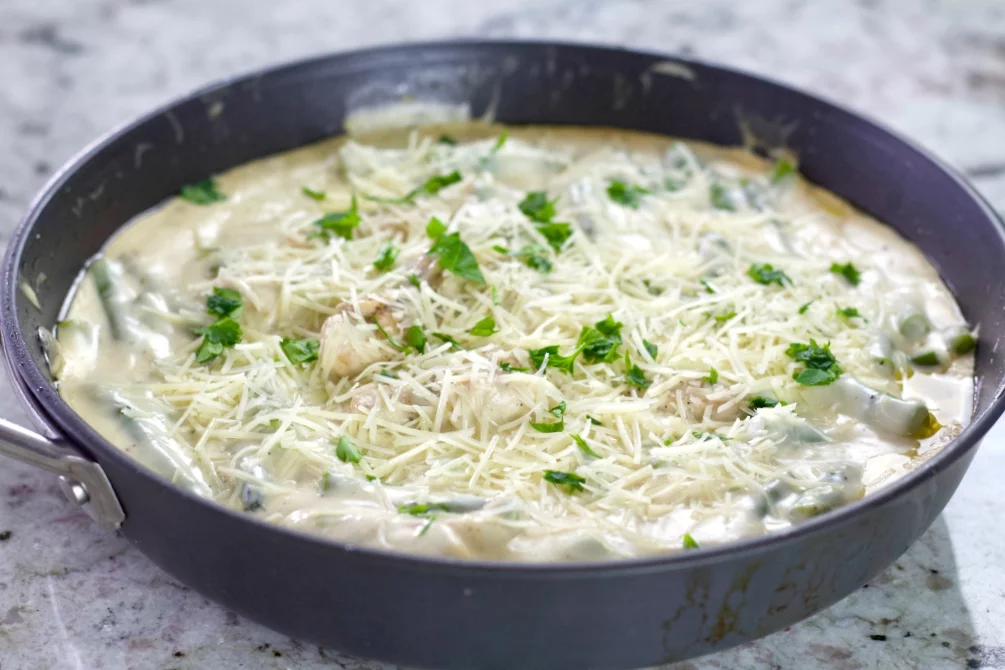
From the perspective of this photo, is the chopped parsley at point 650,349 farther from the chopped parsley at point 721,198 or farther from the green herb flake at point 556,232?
the chopped parsley at point 721,198

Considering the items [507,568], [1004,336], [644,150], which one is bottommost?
[507,568]

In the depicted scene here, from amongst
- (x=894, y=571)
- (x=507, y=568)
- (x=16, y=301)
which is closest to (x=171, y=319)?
(x=16, y=301)

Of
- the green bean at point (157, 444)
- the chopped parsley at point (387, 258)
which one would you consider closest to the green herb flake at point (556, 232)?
the chopped parsley at point (387, 258)

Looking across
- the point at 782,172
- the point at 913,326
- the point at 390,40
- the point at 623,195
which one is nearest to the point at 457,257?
the point at 623,195

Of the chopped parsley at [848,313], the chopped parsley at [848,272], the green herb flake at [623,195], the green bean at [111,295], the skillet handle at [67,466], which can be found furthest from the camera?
the green herb flake at [623,195]

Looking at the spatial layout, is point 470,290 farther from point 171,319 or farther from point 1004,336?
point 1004,336
